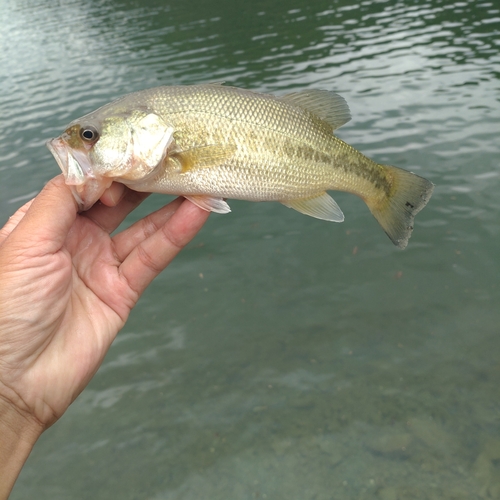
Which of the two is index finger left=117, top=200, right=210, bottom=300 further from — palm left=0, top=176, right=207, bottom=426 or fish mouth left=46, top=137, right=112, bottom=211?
fish mouth left=46, top=137, right=112, bottom=211

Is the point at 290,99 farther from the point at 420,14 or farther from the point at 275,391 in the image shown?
the point at 420,14

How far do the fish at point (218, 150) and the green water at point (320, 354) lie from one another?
295cm

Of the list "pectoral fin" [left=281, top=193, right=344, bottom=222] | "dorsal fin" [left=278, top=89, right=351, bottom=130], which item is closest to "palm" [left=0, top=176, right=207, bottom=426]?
"pectoral fin" [left=281, top=193, right=344, bottom=222]

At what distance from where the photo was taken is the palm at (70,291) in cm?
297

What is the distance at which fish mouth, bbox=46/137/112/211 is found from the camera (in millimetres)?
3070

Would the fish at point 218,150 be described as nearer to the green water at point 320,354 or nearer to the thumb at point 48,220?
the thumb at point 48,220

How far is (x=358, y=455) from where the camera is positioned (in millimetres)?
5055

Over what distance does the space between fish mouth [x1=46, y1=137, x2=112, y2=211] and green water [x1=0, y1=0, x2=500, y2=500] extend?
3585mm

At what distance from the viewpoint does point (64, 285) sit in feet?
10.6

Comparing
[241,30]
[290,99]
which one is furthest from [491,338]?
[241,30]

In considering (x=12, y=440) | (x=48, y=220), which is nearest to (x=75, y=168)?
(x=48, y=220)

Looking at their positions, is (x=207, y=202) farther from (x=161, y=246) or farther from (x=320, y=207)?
(x=320, y=207)

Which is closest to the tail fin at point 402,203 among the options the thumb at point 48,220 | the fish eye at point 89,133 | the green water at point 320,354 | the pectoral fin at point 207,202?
the pectoral fin at point 207,202

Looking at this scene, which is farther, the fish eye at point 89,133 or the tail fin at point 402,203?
the tail fin at point 402,203
